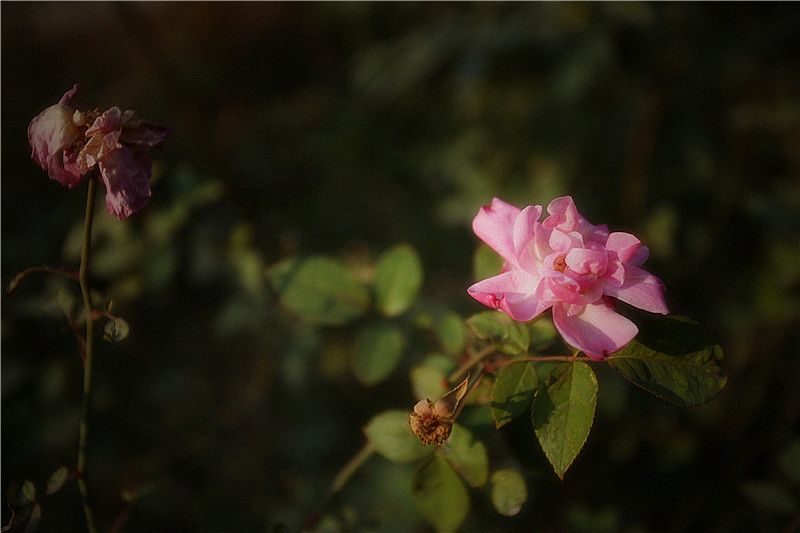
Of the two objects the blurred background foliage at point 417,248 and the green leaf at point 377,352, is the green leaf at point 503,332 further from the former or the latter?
the blurred background foliage at point 417,248

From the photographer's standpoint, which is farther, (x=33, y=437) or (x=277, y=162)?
(x=277, y=162)

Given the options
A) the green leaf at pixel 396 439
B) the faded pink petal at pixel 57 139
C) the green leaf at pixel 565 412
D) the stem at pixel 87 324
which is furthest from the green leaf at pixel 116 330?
the green leaf at pixel 565 412

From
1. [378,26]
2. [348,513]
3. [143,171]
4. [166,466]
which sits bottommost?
[166,466]

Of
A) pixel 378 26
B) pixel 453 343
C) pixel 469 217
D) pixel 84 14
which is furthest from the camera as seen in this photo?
pixel 84 14

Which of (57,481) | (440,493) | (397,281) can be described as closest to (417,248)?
(397,281)

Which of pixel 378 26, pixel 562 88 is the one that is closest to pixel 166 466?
pixel 562 88

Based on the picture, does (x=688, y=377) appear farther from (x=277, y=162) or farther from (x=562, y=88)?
(x=277, y=162)

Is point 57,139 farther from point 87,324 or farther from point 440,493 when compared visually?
point 440,493

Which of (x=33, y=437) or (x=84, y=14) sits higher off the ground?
(x=84, y=14)
